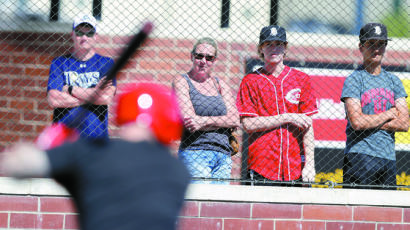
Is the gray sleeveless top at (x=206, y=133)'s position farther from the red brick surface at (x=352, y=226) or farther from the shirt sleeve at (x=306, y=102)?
the red brick surface at (x=352, y=226)

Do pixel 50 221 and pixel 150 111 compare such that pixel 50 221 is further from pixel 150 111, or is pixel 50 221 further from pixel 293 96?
pixel 150 111

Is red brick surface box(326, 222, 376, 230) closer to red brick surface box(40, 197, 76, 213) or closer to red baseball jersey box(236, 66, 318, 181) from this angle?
red baseball jersey box(236, 66, 318, 181)

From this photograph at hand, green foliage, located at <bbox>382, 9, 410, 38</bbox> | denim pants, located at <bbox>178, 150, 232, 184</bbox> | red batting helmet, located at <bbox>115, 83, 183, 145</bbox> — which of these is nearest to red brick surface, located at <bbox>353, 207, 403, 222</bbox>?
denim pants, located at <bbox>178, 150, 232, 184</bbox>

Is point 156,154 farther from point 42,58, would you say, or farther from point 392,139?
point 42,58

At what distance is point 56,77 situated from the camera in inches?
183

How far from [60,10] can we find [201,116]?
2.12 m

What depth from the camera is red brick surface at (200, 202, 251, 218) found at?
4.74 meters

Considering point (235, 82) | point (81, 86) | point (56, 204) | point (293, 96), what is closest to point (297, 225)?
point (293, 96)

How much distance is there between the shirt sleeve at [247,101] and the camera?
15.4 feet

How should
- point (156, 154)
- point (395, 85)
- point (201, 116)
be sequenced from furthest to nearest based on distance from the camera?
point (395, 85)
point (201, 116)
point (156, 154)

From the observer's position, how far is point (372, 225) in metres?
4.89

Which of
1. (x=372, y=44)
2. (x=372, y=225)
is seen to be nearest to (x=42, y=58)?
(x=372, y=44)

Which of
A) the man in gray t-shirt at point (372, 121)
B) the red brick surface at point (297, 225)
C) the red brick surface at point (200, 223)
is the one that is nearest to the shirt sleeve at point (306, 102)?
the man in gray t-shirt at point (372, 121)

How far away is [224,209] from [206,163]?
1.54 feet
